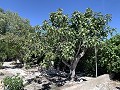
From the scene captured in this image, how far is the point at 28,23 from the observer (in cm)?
5906

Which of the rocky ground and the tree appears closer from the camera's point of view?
the rocky ground

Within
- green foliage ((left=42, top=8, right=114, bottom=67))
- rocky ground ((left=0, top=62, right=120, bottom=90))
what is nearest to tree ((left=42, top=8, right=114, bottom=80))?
green foliage ((left=42, top=8, right=114, bottom=67))

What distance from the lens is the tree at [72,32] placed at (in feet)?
72.7

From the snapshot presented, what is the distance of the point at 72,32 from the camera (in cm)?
2255

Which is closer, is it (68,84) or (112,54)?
(112,54)

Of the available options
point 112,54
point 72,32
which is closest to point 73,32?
point 72,32

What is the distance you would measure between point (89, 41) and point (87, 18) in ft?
8.52

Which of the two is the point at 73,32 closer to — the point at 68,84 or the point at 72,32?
the point at 72,32

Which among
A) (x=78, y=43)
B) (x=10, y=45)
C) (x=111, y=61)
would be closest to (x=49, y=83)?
(x=78, y=43)

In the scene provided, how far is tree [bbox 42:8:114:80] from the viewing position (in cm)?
2217

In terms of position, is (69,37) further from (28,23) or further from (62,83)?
(28,23)

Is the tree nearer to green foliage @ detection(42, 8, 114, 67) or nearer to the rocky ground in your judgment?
green foliage @ detection(42, 8, 114, 67)

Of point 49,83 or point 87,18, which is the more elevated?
point 87,18

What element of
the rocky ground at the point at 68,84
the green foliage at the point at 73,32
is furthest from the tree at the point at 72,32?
the rocky ground at the point at 68,84
